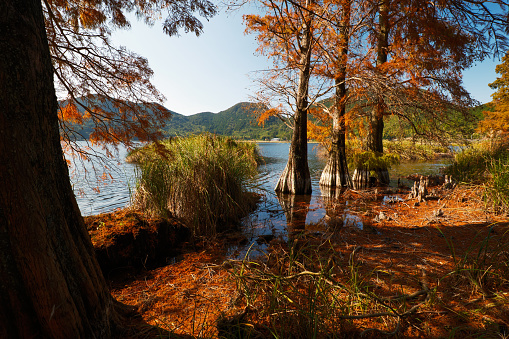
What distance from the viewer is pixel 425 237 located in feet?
11.6

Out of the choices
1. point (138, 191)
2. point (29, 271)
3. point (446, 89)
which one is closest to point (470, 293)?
point (29, 271)

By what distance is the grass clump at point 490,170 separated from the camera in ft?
13.1

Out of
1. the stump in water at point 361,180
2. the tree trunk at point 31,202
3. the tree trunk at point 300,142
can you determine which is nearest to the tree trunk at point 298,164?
the tree trunk at point 300,142

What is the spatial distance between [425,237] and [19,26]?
16.1 ft

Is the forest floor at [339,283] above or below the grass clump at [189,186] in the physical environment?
below

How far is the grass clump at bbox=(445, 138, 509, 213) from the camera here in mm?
3999

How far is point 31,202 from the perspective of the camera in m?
1.19

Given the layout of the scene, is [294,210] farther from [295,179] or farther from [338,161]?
[338,161]

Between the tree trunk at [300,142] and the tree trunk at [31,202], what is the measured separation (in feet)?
22.8

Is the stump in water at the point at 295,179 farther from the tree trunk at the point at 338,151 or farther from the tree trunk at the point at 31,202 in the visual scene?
the tree trunk at the point at 31,202

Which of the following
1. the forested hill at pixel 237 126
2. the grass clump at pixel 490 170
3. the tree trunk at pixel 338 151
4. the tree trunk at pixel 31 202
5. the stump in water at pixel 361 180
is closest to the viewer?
the tree trunk at pixel 31 202

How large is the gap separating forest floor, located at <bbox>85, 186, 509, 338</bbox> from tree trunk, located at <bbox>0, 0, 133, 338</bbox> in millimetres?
755

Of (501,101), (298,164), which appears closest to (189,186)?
(298,164)

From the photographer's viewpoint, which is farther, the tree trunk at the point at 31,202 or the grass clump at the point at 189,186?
the grass clump at the point at 189,186
